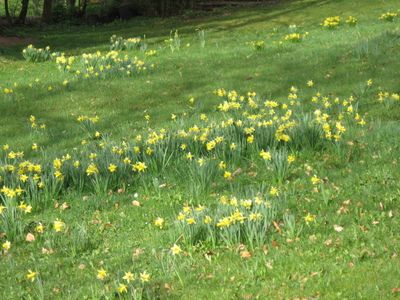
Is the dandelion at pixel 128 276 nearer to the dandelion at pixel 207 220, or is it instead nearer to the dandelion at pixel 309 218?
the dandelion at pixel 207 220

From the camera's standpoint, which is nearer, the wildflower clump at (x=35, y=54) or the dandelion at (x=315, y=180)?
the dandelion at (x=315, y=180)

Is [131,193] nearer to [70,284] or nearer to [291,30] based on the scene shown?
[70,284]

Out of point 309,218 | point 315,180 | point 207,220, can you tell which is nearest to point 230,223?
point 207,220

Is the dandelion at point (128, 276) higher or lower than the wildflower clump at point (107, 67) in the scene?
lower

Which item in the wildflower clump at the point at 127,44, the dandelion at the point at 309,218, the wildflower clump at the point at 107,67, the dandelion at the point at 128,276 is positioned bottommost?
the dandelion at the point at 309,218

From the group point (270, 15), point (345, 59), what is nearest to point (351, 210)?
point (345, 59)

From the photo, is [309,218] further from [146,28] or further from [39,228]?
[146,28]

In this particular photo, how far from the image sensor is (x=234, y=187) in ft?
22.6

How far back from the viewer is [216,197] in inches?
261

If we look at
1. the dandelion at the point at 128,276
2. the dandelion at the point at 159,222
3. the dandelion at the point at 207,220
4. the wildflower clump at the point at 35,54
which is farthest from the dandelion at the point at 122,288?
the wildflower clump at the point at 35,54

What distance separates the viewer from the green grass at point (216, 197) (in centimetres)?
485

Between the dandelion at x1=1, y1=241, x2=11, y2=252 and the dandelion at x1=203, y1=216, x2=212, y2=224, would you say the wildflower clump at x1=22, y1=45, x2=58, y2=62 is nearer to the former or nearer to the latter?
the dandelion at x1=1, y1=241, x2=11, y2=252

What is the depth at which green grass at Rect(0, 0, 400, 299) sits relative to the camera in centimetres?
485

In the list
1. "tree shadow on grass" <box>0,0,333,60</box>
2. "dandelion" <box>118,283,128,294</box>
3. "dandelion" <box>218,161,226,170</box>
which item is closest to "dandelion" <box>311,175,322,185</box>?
"dandelion" <box>218,161,226,170</box>
